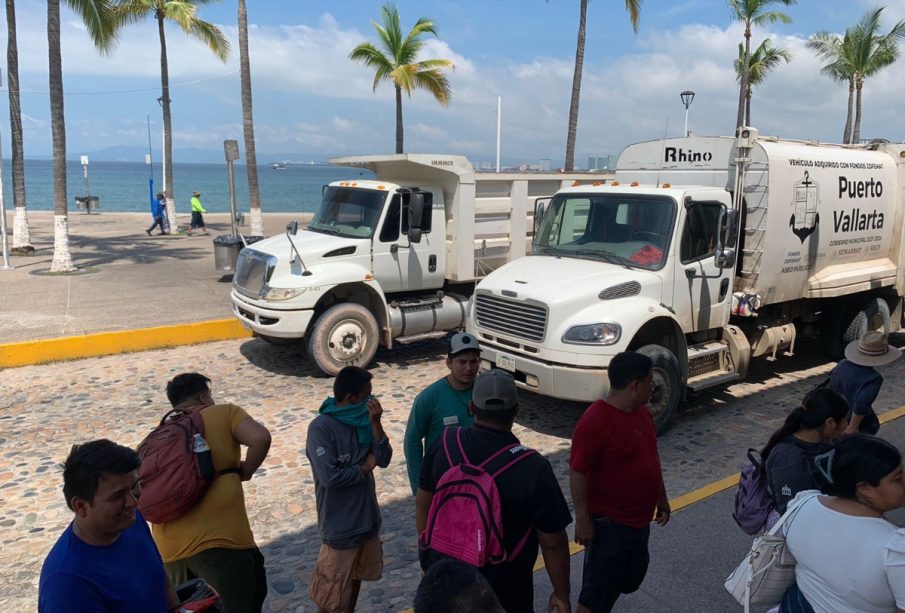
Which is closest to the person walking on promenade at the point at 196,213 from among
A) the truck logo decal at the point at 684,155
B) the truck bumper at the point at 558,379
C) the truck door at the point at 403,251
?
the truck door at the point at 403,251

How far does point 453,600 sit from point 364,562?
6.85 ft

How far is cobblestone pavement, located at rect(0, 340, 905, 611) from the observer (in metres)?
4.80

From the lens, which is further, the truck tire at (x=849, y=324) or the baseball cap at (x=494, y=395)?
the truck tire at (x=849, y=324)

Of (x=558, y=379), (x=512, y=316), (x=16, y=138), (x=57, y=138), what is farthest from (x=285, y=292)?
(x=16, y=138)

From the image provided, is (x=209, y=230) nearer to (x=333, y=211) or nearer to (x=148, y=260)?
(x=148, y=260)

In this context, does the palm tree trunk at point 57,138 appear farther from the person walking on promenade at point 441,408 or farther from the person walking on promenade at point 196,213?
the person walking on promenade at point 441,408

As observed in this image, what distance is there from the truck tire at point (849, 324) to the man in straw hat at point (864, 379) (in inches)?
210

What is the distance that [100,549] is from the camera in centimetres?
233

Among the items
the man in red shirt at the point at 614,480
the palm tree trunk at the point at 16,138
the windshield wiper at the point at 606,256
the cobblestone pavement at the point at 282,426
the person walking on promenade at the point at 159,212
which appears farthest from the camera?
the person walking on promenade at the point at 159,212

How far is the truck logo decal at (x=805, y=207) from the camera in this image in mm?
8188

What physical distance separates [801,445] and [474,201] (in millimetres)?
6866

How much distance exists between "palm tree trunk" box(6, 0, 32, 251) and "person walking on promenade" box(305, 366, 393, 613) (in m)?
18.2

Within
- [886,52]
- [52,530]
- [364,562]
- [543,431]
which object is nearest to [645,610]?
[364,562]

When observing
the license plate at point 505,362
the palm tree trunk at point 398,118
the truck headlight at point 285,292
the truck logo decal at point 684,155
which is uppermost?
the palm tree trunk at point 398,118
